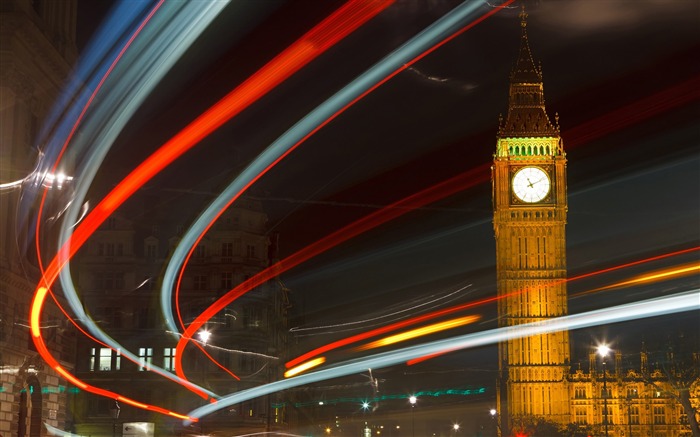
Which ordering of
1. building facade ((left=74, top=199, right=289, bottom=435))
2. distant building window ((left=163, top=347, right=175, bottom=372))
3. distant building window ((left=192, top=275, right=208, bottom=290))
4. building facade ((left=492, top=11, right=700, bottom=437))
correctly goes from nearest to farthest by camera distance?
1. building facade ((left=74, top=199, right=289, bottom=435))
2. distant building window ((left=163, top=347, right=175, bottom=372))
3. distant building window ((left=192, top=275, right=208, bottom=290))
4. building facade ((left=492, top=11, right=700, bottom=437))

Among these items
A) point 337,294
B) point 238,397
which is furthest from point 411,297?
point 238,397

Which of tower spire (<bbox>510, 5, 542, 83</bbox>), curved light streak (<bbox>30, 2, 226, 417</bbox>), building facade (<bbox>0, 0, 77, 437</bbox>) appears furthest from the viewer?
tower spire (<bbox>510, 5, 542, 83</bbox>)

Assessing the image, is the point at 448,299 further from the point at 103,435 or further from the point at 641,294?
the point at 103,435

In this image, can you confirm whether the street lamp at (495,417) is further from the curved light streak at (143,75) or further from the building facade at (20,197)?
the curved light streak at (143,75)

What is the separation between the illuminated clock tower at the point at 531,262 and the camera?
131250mm

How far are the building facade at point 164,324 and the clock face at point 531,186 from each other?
56.0 m

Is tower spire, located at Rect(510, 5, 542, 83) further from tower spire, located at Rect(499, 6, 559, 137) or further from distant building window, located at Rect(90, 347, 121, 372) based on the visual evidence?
distant building window, located at Rect(90, 347, 121, 372)

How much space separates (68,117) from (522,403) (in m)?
102

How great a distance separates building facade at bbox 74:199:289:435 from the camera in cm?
7162

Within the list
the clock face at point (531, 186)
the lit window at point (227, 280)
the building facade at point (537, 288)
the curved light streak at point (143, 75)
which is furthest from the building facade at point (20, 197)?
the clock face at point (531, 186)

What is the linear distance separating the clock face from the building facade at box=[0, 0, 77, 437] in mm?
99333

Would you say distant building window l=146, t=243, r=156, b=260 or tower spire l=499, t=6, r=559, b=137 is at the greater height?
tower spire l=499, t=6, r=559, b=137

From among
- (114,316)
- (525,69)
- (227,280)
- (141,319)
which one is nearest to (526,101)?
(525,69)

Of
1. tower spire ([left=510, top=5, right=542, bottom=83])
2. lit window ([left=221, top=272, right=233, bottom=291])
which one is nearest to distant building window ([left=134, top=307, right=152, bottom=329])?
lit window ([left=221, top=272, right=233, bottom=291])
